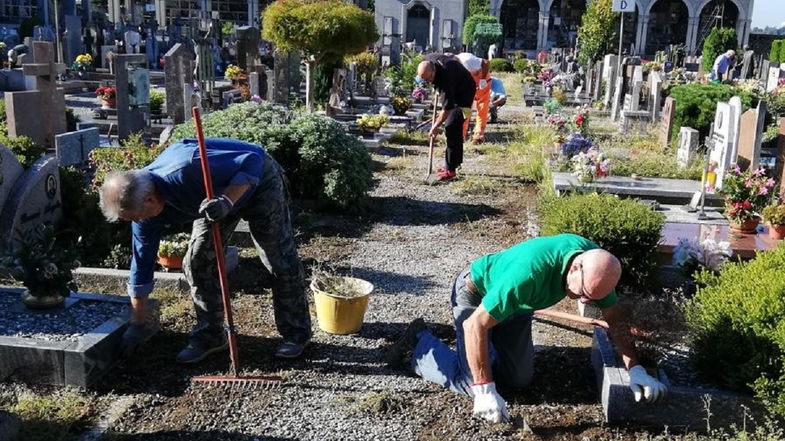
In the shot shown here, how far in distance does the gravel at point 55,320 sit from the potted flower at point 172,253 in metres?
1.08

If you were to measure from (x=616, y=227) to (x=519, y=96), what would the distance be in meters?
20.2

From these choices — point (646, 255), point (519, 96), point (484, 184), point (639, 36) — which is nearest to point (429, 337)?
point (646, 255)

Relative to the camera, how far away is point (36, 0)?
40312 millimetres

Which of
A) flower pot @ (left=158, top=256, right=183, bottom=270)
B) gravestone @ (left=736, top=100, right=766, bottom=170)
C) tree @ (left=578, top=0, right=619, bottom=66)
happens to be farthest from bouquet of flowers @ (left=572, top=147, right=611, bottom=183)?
tree @ (left=578, top=0, right=619, bottom=66)

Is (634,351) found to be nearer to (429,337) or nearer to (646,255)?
(429,337)

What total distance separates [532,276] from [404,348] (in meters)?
1.33

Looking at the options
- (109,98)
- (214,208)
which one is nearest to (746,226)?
(214,208)

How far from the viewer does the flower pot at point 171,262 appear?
6.00 m

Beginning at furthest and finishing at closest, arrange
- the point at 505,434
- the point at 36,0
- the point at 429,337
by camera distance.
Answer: the point at 36,0
the point at 429,337
the point at 505,434

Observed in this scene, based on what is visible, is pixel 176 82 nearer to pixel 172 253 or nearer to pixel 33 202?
pixel 33 202

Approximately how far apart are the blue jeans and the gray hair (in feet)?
5.61

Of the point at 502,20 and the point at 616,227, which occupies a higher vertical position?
the point at 502,20

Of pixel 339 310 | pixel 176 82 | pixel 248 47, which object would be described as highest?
pixel 248 47

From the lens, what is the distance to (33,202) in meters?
6.25
